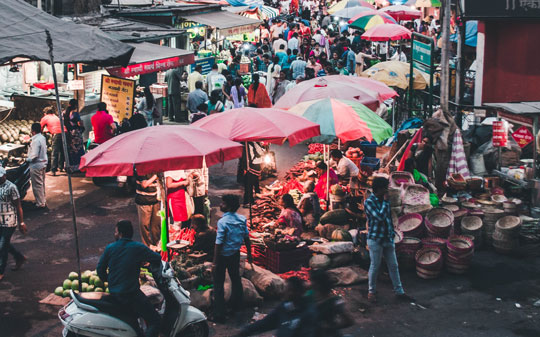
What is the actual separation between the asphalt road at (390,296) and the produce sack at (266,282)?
17 cm

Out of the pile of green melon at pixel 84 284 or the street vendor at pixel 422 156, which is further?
the street vendor at pixel 422 156

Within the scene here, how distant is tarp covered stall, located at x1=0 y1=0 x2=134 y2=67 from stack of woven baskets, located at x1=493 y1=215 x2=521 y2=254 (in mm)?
6466

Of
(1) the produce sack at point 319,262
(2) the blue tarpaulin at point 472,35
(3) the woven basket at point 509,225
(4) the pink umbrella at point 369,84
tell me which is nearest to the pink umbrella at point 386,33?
(2) the blue tarpaulin at point 472,35

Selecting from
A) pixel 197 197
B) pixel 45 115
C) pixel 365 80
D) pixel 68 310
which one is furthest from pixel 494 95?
pixel 68 310

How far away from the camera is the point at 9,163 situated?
13305mm

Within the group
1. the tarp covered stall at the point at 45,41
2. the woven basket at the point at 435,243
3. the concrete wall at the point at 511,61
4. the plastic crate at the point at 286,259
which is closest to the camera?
the tarp covered stall at the point at 45,41

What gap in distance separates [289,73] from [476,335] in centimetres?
1493

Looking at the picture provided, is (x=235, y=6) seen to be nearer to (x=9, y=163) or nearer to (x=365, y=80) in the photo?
(x=365, y=80)

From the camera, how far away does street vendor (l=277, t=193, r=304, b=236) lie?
10195 mm

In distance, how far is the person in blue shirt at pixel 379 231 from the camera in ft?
27.2

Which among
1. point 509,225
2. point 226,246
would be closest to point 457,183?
point 509,225

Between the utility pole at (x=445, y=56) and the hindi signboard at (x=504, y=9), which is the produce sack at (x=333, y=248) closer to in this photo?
the utility pole at (x=445, y=56)

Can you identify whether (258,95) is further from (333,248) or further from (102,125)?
(333,248)

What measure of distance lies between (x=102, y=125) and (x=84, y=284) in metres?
6.02
